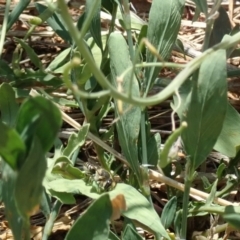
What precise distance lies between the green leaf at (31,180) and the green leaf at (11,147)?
0.02 m

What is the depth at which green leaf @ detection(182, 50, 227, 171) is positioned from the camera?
885 millimetres

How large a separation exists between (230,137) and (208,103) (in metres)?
0.26

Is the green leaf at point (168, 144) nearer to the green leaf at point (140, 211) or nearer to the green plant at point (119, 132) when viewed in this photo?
the green plant at point (119, 132)

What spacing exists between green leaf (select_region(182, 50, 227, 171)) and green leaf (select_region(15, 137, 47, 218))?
0.29 metres

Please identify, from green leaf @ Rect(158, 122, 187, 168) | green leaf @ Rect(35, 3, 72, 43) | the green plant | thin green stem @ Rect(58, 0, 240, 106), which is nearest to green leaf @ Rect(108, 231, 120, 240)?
the green plant

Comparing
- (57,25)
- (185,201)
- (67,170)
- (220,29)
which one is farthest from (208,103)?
(57,25)

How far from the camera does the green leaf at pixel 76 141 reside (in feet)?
3.46

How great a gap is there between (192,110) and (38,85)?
0.55 metres

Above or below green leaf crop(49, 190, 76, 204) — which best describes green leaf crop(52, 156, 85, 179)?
above

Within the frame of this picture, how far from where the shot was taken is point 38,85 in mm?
1380

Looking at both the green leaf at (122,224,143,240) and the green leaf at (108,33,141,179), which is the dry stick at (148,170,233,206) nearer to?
the green leaf at (108,33,141,179)

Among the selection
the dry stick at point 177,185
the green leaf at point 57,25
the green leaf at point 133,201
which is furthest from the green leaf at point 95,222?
the green leaf at point 57,25

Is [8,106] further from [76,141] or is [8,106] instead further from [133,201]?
[133,201]

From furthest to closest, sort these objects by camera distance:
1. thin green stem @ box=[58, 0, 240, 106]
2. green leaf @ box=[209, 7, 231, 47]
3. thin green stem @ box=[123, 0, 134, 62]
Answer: green leaf @ box=[209, 7, 231, 47]
thin green stem @ box=[123, 0, 134, 62]
thin green stem @ box=[58, 0, 240, 106]
